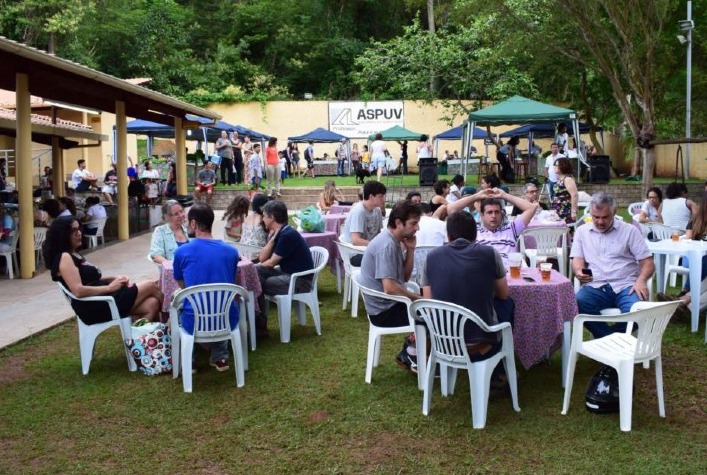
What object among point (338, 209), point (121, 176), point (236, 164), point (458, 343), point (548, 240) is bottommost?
point (458, 343)

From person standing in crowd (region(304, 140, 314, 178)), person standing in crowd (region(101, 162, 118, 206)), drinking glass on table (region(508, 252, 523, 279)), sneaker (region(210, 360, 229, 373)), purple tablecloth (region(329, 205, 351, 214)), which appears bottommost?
sneaker (region(210, 360, 229, 373))

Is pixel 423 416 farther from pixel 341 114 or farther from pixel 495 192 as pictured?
pixel 341 114

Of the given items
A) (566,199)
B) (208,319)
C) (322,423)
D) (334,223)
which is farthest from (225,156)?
(322,423)

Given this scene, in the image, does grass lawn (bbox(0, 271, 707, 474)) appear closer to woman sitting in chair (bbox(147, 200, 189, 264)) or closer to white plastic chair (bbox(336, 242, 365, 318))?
woman sitting in chair (bbox(147, 200, 189, 264))

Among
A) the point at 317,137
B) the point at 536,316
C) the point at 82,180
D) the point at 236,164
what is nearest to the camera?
the point at 536,316

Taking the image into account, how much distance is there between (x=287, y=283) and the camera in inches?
248

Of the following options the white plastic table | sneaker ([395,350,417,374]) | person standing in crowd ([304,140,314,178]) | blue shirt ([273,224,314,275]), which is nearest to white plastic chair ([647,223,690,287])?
the white plastic table

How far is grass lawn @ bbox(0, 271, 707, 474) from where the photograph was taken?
3887 mm

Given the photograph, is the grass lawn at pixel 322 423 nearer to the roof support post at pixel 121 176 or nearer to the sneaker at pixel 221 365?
the sneaker at pixel 221 365

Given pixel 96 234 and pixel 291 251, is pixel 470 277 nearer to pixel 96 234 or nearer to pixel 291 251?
pixel 291 251

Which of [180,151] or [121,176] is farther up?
[180,151]

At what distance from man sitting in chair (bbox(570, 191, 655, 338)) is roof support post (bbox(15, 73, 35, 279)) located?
23.0 feet

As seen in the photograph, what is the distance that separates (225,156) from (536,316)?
19.1m

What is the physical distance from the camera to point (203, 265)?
5.12 meters
